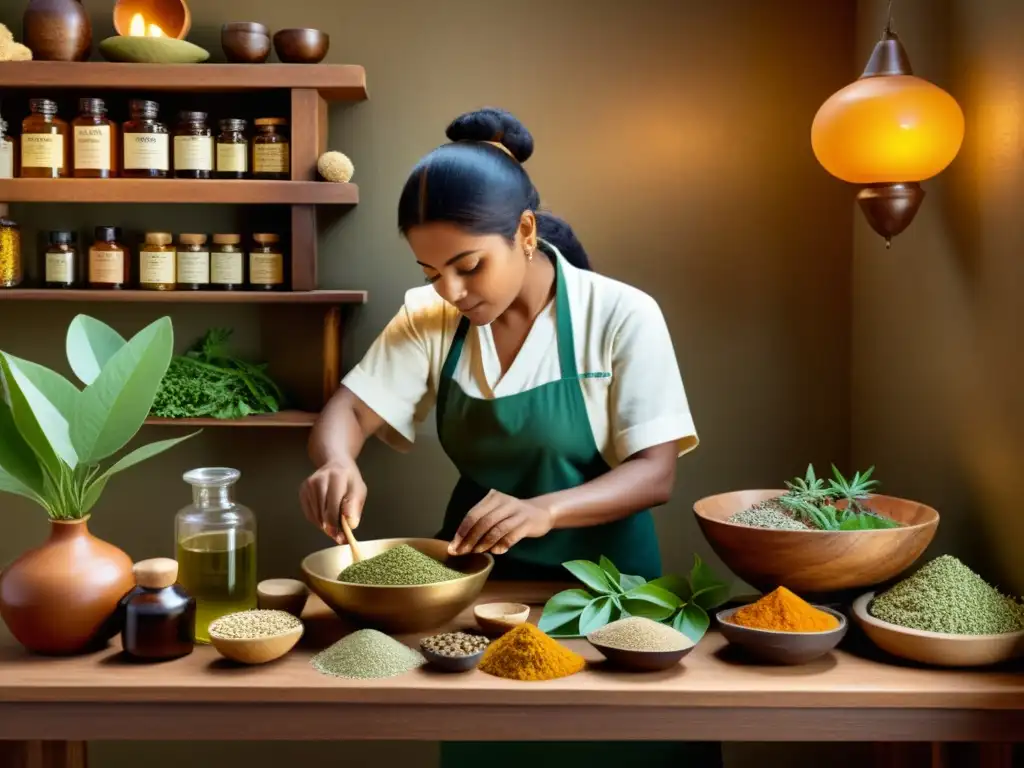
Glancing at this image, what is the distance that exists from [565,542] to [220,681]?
0.84m

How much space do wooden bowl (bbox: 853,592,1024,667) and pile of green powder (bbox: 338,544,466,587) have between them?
0.64 m

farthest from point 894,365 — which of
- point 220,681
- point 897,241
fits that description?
point 220,681

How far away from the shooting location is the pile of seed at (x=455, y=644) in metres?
1.49

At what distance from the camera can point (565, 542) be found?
2129 millimetres

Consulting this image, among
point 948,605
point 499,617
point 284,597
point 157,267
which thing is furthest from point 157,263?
point 948,605

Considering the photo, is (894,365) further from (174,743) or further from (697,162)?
(174,743)

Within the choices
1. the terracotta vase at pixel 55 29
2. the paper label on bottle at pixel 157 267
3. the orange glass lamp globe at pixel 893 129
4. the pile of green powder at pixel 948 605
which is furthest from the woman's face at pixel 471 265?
the terracotta vase at pixel 55 29

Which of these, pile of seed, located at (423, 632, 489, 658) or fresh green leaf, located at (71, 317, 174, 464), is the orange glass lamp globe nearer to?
pile of seed, located at (423, 632, 489, 658)

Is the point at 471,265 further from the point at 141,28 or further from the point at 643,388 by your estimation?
the point at 141,28

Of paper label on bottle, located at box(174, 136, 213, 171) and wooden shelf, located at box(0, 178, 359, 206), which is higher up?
paper label on bottle, located at box(174, 136, 213, 171)

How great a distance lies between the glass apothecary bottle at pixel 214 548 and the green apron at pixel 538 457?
577 mm

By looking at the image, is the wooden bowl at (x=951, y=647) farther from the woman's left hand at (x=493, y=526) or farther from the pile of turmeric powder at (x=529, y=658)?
the woman's left hand at (x=493, y=526)

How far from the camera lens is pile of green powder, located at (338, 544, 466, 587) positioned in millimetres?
1602

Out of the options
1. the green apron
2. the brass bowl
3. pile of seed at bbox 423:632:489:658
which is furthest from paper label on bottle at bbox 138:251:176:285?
pile of seed at bbox 423:632:489:658
